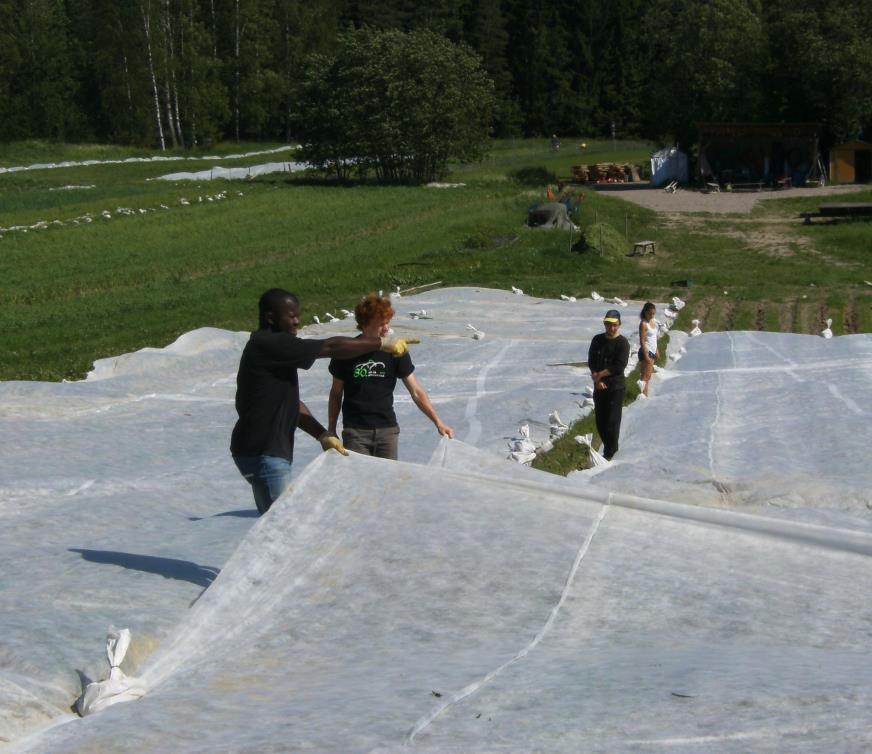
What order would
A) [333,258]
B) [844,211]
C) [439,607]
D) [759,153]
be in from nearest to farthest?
[439,607] → [333,258] → [844,211] → [759,153]

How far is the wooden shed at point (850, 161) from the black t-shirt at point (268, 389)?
46.1m

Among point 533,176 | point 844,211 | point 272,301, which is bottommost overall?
point 844,211

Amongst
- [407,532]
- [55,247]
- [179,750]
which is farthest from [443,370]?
[55,247]

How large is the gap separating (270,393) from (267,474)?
1.29 feet

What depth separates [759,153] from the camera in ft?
161

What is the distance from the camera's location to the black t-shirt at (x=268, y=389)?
5777 mm

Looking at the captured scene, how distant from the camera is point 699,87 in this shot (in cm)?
5122

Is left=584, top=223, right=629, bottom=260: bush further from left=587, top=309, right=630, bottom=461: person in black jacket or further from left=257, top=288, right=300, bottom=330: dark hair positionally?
left=257, top=288, right=300, bottom=330: dark hair

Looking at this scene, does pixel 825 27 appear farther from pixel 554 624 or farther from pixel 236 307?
pixel 554 624

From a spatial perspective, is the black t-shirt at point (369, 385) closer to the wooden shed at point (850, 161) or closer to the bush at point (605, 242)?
the bush at point (605, 242)

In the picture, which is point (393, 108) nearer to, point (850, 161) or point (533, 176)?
point (533, 176)

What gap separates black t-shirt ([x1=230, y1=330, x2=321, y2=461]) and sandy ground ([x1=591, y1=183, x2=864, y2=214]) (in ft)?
116

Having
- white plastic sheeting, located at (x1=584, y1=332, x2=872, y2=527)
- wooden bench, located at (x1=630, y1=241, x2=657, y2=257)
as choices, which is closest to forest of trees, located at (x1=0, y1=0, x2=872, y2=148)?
wooden bench, located at (x1=630, y1=241, x2=657, y2=257)

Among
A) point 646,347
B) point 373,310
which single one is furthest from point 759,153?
point 373,310
